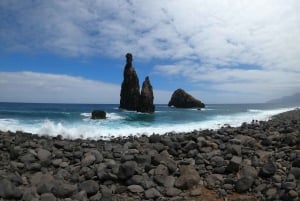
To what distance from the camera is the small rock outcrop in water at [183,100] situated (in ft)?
329

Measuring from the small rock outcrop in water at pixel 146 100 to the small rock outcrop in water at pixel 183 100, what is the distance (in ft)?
122

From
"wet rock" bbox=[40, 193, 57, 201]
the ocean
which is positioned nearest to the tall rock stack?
the ocean

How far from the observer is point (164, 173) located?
8586 millimetres

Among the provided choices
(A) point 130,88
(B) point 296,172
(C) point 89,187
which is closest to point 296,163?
(B) point 296,172

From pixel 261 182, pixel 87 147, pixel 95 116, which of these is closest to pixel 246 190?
pixel 261 182

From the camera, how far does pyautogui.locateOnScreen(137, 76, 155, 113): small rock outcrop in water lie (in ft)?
209

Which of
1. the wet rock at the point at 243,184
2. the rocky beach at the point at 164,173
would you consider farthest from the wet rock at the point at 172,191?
the wet rock at the point at 243,184

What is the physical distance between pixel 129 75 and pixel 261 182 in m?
62.5

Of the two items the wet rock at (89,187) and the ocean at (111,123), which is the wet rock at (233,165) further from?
→ the ocean at (111,123)

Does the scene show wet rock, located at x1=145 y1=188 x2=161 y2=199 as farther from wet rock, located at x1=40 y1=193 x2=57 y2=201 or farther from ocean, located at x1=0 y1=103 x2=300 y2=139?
ocean, located at x1=0 y1=103 x2=300 y2=139

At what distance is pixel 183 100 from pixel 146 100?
4025 centimetres

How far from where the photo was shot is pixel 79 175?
8.98 meters

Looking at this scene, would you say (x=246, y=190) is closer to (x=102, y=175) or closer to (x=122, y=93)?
(x=102, y=175)

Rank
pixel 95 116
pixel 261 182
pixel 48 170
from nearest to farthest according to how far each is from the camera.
A: 1. pixel 261 182
2. pixel 48 170
3. pixel 95 116
